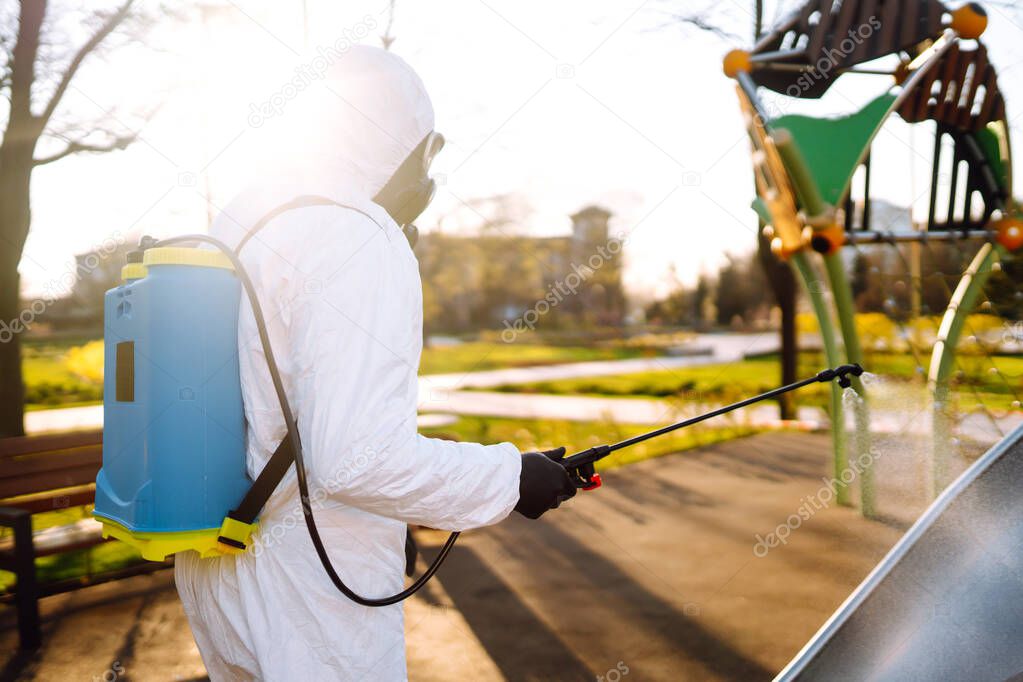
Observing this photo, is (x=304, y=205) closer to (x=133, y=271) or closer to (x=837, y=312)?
(x=133, y=271)

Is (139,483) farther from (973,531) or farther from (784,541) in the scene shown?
(784,541)

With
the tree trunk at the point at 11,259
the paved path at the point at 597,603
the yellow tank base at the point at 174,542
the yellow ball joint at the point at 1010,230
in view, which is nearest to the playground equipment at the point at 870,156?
the yellow ball joint at the point at 1010,230

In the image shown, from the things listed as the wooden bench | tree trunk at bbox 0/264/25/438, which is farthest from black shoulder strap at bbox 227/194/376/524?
tree trunk at bbox 0/264/25/438

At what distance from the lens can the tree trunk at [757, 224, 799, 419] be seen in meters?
9.27

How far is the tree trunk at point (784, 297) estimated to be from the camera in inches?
365

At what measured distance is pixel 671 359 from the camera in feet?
52.5

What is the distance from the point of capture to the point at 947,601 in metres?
1.86

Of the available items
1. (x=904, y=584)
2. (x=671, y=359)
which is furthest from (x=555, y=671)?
(x=671, y=359)

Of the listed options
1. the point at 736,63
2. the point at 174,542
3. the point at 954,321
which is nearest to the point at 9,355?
the point at 174,542

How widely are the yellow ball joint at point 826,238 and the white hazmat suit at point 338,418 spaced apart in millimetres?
3131

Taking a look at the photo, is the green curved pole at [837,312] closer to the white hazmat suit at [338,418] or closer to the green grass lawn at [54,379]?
the white hazmat suit at [338,418]

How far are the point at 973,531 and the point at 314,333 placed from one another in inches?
65.3

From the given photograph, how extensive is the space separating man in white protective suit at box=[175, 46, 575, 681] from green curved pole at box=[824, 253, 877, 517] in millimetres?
3405

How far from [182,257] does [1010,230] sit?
14.5 feet
